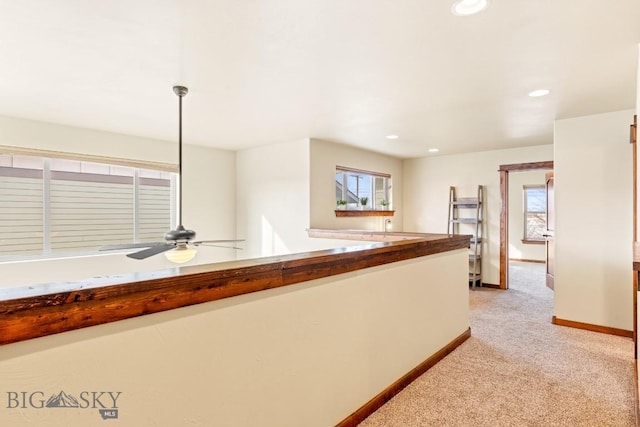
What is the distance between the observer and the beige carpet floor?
79.6 inches

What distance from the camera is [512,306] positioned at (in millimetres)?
4555

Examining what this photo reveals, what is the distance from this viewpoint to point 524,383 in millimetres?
2422

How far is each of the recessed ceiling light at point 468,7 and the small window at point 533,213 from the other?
8.05 meters

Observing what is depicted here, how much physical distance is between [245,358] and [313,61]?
191cm

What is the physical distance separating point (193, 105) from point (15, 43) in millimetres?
1383

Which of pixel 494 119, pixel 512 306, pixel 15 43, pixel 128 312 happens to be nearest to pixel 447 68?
pixel 494 119

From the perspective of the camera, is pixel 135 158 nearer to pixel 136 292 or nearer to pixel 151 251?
pixel 151 251

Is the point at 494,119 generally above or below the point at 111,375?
above

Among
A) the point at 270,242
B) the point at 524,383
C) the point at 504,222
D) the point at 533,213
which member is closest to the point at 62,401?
the point at 524,383

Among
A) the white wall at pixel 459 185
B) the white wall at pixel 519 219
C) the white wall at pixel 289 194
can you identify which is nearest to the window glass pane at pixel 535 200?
the white wall at pixel 519 219

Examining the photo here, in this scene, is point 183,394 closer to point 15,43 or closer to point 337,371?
point 337,371

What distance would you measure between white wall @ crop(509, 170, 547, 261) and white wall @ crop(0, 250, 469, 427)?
7.46m

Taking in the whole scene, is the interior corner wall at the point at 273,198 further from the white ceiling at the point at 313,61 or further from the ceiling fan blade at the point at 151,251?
the ceiling fan blade at the point at 151,251

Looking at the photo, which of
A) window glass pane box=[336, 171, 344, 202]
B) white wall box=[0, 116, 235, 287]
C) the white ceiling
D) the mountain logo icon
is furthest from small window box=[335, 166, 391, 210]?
the mountain logo icon
